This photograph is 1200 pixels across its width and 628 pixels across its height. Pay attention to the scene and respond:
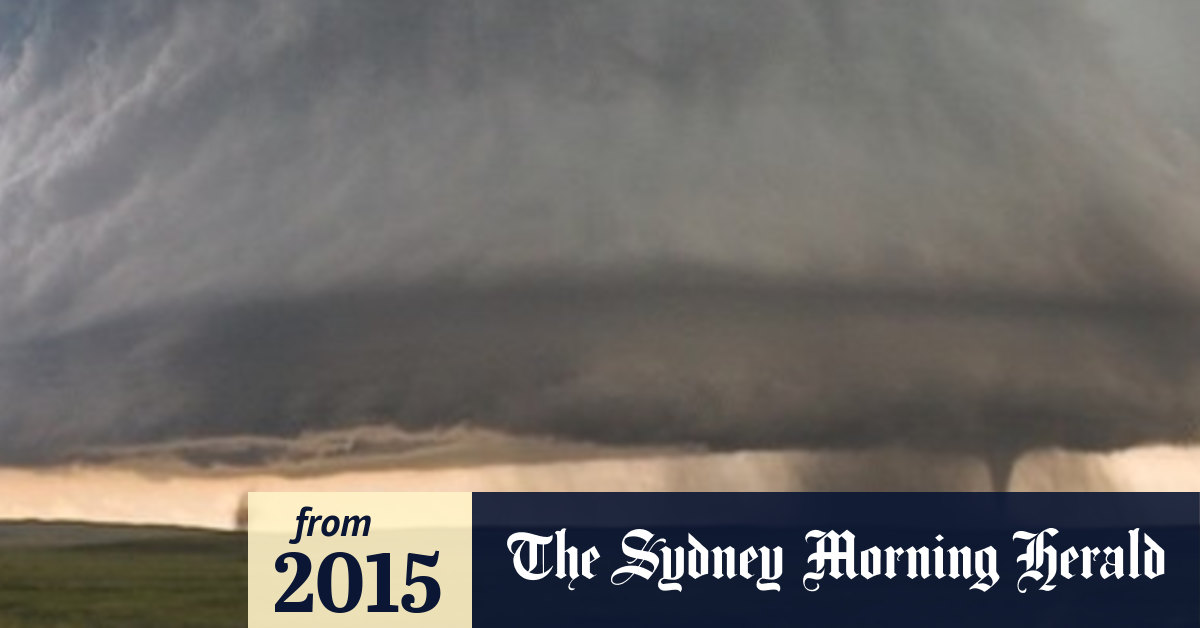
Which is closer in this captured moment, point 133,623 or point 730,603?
point 133,623

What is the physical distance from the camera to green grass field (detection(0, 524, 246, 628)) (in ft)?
322

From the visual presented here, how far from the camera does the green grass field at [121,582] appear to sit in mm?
98125

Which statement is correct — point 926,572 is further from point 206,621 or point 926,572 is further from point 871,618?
point 206,621

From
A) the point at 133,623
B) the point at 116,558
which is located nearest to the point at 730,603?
the point at 133,623

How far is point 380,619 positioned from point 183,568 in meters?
68.3

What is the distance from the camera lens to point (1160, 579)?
5349 inches

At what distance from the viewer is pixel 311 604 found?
220ft

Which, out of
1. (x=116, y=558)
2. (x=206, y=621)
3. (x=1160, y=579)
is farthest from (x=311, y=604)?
(x=1160, y=579)

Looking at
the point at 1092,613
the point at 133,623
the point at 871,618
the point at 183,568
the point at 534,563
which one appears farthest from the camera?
the point at 183,568

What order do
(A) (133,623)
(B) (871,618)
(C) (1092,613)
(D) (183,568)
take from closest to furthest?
(A) (133,623) → (B) (871,618) → (C) (1092,613) → (D) (183,568)

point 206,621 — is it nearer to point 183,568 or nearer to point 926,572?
point 183,568

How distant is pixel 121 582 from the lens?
12000 centimetres

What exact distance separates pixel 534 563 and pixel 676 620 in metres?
35.5

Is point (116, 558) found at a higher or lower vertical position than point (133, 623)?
higher
